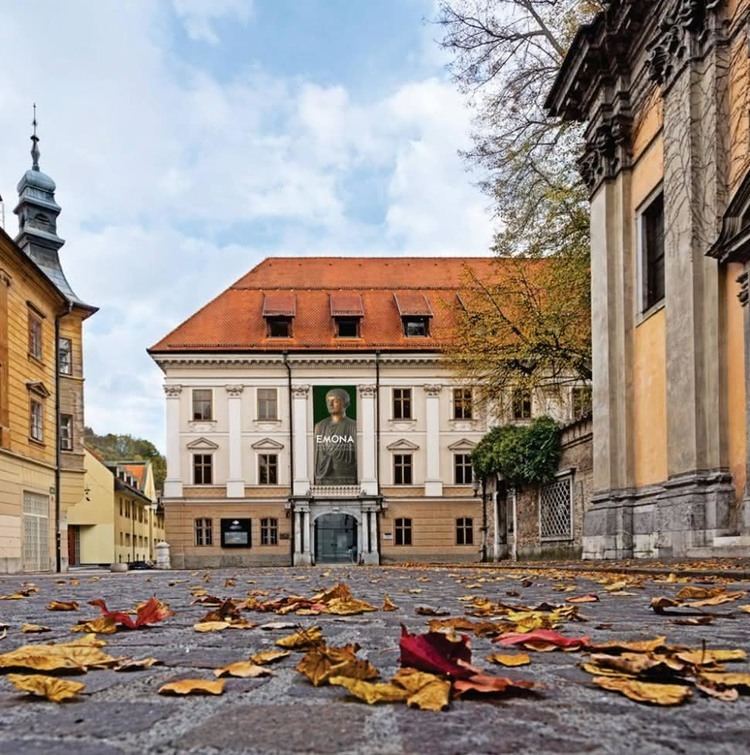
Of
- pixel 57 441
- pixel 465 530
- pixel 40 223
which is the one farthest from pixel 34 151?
pixel 465 530

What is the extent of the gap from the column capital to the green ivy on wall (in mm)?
18915

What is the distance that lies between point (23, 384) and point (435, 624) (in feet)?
78.5

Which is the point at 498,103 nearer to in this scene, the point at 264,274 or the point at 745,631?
the point at 745,631

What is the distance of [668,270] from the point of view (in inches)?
496

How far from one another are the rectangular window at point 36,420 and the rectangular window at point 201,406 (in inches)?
589

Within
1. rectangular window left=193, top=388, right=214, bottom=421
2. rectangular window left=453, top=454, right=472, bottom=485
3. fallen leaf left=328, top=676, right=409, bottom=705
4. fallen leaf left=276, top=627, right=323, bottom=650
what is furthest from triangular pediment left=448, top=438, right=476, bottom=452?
fallen leaf left=328, top=676, right=409, bottom=705

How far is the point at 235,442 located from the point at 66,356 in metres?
12.4

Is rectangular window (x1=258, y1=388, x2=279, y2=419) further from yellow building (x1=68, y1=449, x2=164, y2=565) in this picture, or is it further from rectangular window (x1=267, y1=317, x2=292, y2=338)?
yellow building (x1=68, y1=449, x2=164, y2=565)

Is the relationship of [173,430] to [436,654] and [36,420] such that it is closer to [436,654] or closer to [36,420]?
[36,420]

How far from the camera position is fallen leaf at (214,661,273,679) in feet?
8.28

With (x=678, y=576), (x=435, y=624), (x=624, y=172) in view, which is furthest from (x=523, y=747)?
(x=624, y=172)

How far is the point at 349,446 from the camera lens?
41625 mm

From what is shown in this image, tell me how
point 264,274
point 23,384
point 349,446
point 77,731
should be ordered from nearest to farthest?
1. point 77,731
2. point 23,384
3. point 349,446
4. point 264,274

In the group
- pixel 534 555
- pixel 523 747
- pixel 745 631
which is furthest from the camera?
pixel 534 555
